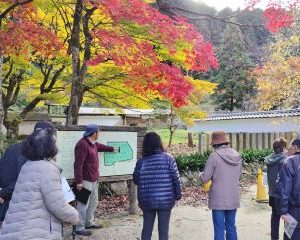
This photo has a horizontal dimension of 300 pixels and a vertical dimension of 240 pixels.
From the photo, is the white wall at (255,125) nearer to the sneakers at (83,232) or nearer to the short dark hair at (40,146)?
the sneakers at (83,232)

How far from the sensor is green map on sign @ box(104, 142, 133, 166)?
737cm

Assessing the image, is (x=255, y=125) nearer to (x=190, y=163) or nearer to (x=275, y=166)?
(x=190, y=163)

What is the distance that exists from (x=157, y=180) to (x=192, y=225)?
3007mm

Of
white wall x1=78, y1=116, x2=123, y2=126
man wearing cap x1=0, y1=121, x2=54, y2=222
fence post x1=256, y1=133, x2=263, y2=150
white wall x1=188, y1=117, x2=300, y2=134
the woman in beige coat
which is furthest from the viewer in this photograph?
white wall x1=78, y1=116, x2=123, y2=126

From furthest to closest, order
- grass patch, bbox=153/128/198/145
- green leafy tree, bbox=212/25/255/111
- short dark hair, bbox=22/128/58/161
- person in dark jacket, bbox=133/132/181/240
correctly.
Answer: green leafy tree, bbox=212/25/255/111
grass patch, bbox=153/128/198/145
person in dark jacket, bbox=133/132/181/240
short dark hair, bbox=22/128/58/161

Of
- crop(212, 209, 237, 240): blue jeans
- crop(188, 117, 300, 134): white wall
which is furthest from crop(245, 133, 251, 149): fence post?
crop(212, 209, 237, 240): blue jeans

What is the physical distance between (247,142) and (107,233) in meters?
12.3

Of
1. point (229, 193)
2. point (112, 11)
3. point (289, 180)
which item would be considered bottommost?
point (229, 193)

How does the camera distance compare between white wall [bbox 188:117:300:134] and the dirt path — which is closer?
the dirt path

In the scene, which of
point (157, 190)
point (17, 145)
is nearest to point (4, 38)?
point (17, 145)

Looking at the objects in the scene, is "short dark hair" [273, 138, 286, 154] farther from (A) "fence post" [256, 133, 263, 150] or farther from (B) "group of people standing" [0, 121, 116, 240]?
(A) "fence post" [256, 133, 263, 150]

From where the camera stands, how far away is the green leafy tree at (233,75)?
32.1 metres

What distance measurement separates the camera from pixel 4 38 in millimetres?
7211

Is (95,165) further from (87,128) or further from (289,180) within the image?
(289,180)
